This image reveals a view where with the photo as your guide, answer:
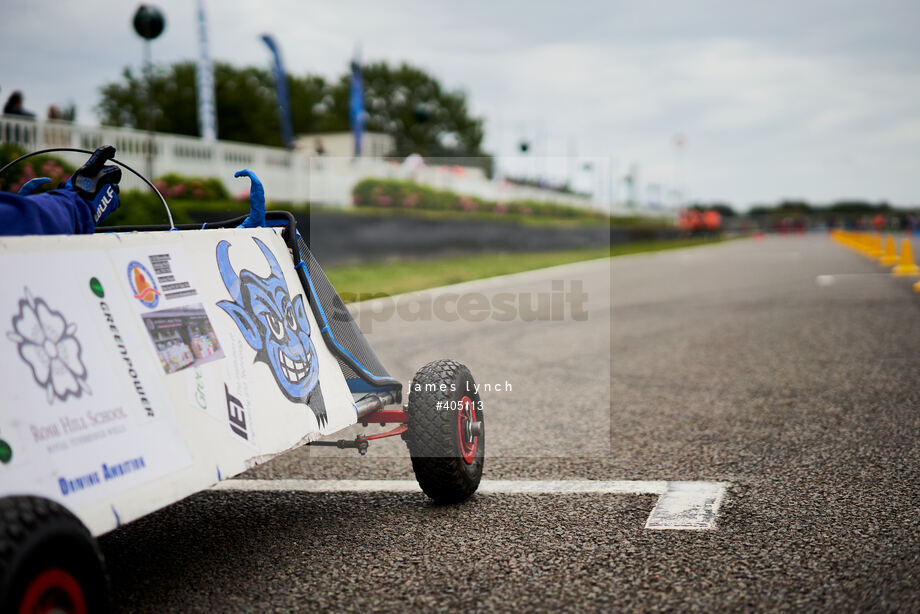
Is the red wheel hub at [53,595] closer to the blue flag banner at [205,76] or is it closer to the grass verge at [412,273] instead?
the grass verge at [412,273]

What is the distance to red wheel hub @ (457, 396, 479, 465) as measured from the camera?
3.87m

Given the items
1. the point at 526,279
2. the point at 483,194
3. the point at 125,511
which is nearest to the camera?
the point at 125,511

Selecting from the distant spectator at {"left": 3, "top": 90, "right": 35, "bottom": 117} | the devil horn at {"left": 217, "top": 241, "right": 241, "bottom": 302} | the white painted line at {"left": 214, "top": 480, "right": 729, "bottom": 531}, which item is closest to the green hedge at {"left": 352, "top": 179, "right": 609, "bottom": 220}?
the distant spectator at {"left": 3, "top": 90, "right": 35, "bottom": 117}

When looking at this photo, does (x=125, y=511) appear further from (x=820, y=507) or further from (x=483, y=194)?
(x=483, y=194)

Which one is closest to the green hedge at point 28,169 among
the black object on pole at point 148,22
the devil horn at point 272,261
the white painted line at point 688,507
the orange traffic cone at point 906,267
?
the black object on pole at point 148,22

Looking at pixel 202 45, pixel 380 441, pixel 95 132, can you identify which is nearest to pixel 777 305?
pixel 380 441

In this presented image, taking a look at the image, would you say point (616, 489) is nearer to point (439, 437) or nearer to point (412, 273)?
point (439, 437)

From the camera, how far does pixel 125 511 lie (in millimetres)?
2441

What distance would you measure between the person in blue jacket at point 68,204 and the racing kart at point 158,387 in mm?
265

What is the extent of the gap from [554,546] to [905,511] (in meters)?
1.52

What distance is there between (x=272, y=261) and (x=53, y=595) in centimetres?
178

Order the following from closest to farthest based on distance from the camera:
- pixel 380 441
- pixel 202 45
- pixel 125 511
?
pixel 125 511
pixel 380 441
pixel 202 45

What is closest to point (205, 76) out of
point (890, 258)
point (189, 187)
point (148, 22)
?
point (189, 187)

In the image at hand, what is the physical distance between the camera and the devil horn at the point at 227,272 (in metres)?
3.26
